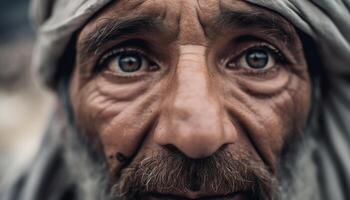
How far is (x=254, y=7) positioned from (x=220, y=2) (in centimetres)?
14

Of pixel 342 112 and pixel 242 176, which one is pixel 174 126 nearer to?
pixel 242 176

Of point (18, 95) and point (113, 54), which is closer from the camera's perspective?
point (113, 54)

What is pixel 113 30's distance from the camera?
2156mm

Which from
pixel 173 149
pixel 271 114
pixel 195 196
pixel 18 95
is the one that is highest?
pixel 18 95

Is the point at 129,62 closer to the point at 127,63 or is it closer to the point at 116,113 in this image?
the point at 127,63

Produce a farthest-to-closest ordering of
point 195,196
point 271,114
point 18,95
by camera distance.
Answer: point 18,95
point 271,114
point 195,196

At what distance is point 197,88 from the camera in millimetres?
1961

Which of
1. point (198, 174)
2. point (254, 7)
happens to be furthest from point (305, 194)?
point (254, 7)

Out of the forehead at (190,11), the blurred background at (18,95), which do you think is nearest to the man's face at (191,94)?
the forehead at (190,11)

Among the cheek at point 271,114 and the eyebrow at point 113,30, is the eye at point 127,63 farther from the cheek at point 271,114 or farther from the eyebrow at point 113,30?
the cheek at point 271,114

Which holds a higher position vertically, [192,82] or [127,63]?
[127,63]

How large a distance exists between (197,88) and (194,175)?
0.32 meters

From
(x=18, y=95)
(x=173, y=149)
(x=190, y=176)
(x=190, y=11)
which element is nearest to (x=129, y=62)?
(x=190, y=11)

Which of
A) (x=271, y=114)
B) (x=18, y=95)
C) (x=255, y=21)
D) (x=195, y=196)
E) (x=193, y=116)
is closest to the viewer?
(x=193, y=116)
